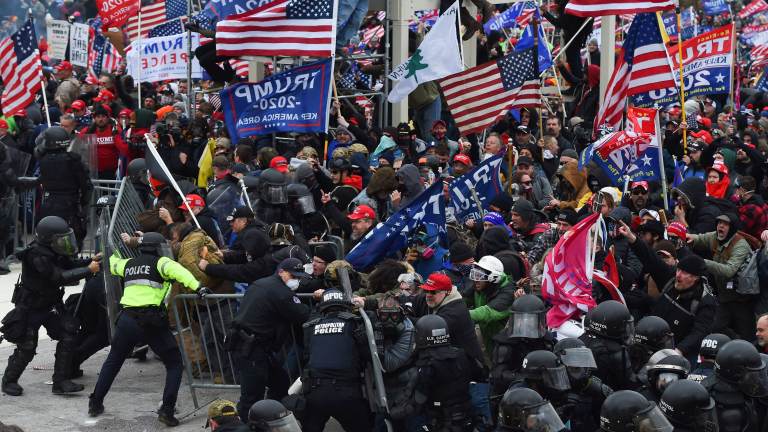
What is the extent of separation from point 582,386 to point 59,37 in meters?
21.2

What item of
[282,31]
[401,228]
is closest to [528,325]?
[401,228]

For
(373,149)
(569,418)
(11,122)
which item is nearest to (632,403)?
(569,418)

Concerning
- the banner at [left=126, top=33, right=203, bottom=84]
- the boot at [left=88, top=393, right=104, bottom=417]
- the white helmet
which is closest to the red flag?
the white helmet

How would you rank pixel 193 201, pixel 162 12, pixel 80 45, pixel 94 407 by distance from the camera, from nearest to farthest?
pixel 94 407, pixel 193 201, pixel 162 12, pixel 80 45

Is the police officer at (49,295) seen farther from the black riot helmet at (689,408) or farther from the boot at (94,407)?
the black riot helmet at (689,408)

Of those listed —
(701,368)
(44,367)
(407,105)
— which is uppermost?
(407,105)

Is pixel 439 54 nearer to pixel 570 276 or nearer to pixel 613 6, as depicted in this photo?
pixel 613 6

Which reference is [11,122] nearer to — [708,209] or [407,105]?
[407,105]

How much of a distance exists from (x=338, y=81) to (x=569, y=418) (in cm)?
1098

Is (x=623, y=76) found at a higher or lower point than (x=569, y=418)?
higher

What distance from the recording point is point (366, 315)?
399 inches

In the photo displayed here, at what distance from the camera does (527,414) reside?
7629 mm

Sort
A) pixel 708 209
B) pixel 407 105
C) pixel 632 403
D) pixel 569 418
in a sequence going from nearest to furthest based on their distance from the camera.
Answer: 1. pixel 632 403
2. pixel 569 418
3. pixel 708 209
4. pixel 407 105

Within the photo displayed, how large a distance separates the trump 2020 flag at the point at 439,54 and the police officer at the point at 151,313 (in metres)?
5.58
